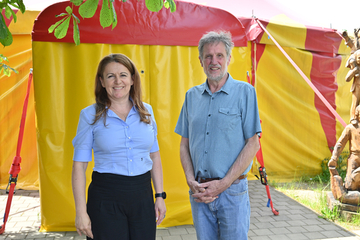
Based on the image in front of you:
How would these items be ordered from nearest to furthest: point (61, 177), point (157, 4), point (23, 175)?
point (157, 4)
point (61, 177)
point (23, 175)

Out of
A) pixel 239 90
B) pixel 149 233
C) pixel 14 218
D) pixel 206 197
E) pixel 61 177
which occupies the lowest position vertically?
pixel 14 218

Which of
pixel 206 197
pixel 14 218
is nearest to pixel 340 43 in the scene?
pixel 206 197

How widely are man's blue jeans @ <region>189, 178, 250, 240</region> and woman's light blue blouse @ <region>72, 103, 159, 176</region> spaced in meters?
0.47

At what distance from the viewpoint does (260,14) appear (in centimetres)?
525

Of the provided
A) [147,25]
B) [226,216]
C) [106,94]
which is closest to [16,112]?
[147,25]

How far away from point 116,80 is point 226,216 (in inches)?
41.2

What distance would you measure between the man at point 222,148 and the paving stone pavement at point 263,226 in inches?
63.0

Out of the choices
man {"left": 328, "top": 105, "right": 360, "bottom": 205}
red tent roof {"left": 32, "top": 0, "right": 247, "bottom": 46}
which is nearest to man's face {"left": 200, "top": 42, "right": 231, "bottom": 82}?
red tent roof {"left": 32, "top": 0, "right": 247, "bottom": 46}

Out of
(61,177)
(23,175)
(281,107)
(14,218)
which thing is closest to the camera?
(61,177)

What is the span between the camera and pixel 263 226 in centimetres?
362

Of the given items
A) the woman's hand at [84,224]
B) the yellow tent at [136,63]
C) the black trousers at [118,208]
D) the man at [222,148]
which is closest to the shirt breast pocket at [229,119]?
the man at [222,148]

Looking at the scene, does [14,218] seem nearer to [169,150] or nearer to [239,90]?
[169,150]

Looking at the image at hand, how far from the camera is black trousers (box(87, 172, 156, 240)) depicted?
5.41 ft

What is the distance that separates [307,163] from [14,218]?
515 centimetres
